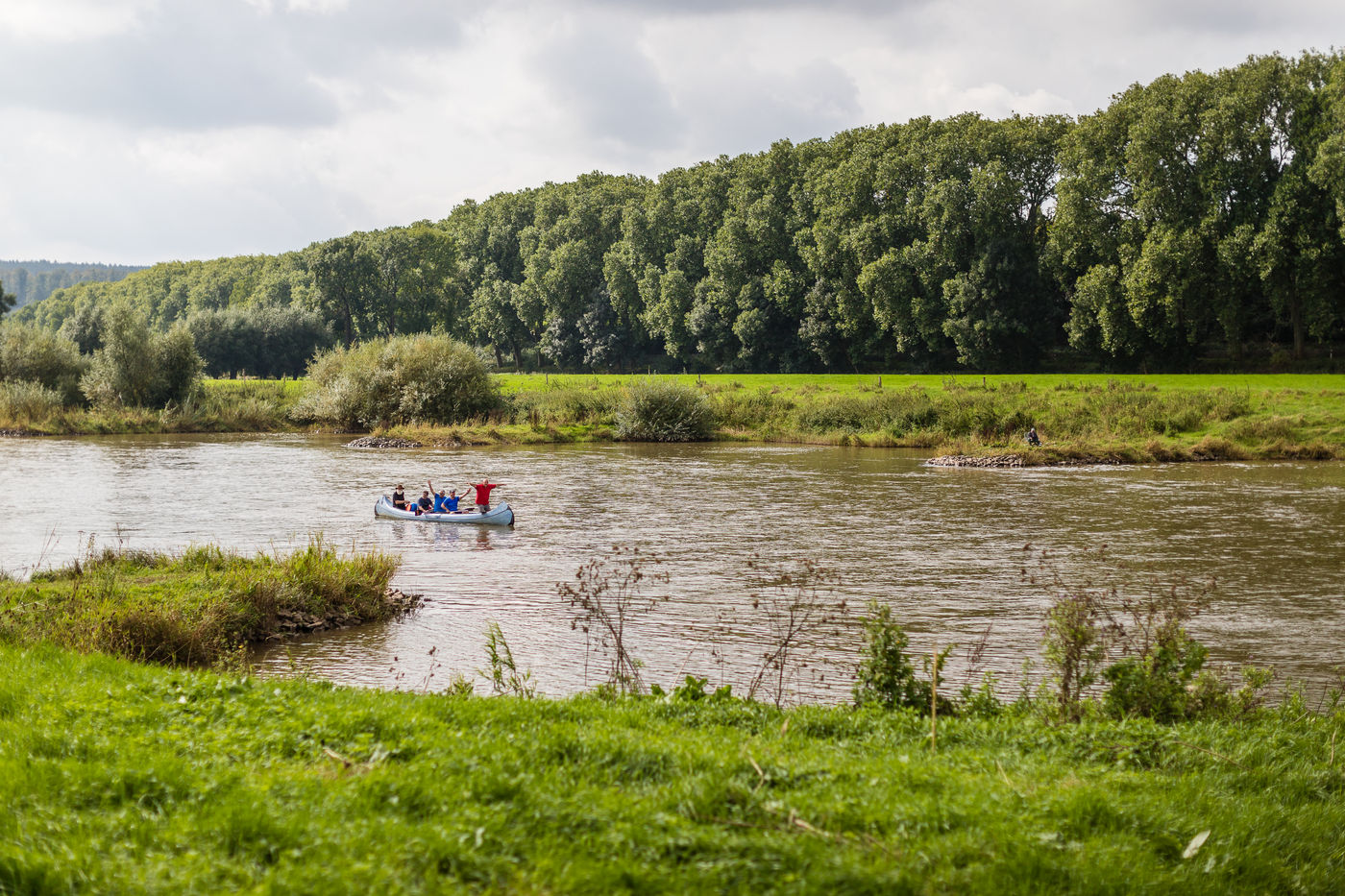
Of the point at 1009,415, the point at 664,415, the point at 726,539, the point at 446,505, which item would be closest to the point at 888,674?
the point at 726,539

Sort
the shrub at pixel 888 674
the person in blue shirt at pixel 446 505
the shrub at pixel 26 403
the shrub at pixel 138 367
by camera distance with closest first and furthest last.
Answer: the shrub at pixel 888 674 < the person in blue shirt at pixel 446 505 < the shrub at pixel 26 403 < the shrub at pixel 138 367

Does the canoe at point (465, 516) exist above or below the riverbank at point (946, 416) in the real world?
below

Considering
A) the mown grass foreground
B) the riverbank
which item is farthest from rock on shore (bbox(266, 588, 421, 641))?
the riverbank

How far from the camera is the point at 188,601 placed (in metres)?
13.1

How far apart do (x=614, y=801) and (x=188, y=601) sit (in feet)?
32.1

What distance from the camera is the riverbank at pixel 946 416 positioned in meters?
42.5

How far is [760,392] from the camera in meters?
59.7

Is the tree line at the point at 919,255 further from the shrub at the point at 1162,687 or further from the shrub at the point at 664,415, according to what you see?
the shrub at the point at 1162,687

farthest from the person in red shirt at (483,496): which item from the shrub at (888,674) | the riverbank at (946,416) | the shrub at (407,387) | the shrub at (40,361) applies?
the shrub at (40,361)

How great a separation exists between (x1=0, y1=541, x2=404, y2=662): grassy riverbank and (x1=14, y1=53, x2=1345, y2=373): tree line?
52.1m

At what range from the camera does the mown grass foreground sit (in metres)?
4.73

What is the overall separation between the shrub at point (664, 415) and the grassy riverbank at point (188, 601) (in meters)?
38.5

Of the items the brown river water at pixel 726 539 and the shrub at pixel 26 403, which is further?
the shrub at pixel 26 403

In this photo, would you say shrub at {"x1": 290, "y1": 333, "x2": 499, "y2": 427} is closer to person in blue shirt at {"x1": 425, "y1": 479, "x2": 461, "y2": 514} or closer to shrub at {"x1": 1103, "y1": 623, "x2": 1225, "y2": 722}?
person in blue shirt at {"x1": 425, "y1": 479, "x2": 461, "y2": 514}
